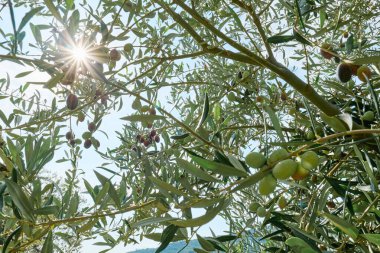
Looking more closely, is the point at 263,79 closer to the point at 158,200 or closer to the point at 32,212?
the point at 158,200

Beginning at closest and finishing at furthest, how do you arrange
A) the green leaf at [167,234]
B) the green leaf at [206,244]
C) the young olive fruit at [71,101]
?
the green leaf at [167,234] < the green leaf at [206,244] < the young olive fruit at [71,101]

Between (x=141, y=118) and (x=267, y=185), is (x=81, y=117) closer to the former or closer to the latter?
(x=141, y=118)

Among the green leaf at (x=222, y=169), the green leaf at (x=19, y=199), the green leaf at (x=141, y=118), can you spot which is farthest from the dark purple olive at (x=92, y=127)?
the green leaf at (x=222, y=169)

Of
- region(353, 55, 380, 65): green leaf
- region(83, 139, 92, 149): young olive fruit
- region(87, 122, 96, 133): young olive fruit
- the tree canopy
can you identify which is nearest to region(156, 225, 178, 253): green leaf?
the tree canopy

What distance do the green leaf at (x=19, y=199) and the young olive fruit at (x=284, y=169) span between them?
0.74 metres

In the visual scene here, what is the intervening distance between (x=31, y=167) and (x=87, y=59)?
1.80 feet

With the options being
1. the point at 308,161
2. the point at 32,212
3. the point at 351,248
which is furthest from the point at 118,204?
the point at 351,248

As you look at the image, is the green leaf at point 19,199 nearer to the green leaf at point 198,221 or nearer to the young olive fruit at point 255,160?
the green leaf at point 198,221

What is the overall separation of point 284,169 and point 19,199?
0.78 metres

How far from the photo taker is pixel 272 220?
5.07 ft

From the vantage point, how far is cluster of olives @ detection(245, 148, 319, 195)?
1054 millimetres

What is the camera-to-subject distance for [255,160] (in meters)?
1.11

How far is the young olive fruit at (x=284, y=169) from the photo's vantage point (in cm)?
103

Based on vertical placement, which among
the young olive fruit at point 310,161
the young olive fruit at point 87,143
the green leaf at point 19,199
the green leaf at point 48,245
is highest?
the young olive fruit at point 87,143
